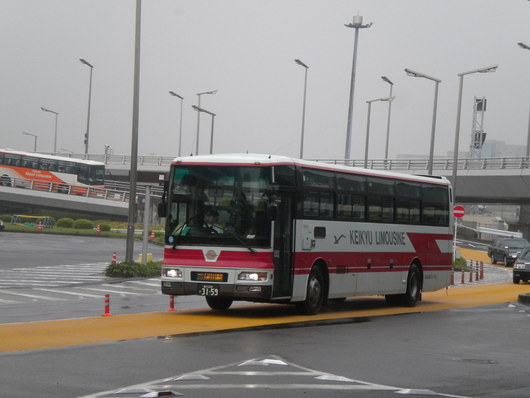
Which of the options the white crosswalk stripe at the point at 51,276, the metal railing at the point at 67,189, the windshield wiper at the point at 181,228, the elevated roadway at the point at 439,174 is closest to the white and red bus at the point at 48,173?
the metal railing at the point at 67,189

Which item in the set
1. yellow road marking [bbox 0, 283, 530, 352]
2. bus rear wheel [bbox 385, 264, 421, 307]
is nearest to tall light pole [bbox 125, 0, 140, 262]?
yellow road marking [bbox 0, 283, 530, 352]

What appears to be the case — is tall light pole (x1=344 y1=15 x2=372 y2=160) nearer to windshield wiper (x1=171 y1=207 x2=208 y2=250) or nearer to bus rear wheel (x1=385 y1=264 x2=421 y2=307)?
bus rear wheel (x1=385 y1=264 x2=421 y2=307)

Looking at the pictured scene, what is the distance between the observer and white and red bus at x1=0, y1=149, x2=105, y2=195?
80625 millimetres

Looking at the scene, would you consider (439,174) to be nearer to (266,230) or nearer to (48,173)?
(48,173)

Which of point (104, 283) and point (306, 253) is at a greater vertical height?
point (306, 253)

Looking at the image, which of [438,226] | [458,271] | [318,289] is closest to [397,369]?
[318,289]

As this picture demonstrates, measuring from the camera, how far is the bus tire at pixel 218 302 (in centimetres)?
2061

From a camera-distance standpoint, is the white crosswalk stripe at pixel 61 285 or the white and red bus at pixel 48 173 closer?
the white crosswalk stripe at pixel 61 285

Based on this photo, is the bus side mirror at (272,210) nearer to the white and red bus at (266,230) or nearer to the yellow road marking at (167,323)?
the white and red bus at (266,230)

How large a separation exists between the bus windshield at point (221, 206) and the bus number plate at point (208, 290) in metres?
0.84

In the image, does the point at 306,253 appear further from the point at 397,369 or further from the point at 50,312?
the point at 397,369

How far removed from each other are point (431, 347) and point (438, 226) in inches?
439

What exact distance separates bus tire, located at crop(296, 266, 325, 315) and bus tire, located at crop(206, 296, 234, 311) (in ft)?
5.13

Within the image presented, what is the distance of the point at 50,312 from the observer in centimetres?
1961
